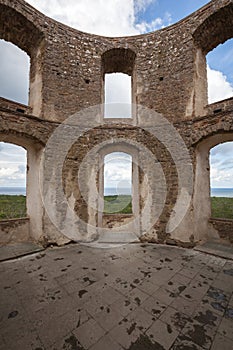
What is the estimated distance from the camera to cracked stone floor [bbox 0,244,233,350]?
2.17m

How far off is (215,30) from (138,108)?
3392mm

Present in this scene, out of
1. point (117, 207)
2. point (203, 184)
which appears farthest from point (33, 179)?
point (117, 207)

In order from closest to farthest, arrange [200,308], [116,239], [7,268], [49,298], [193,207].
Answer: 1. [200,308]
2. [49,298]
3. [7,268]
4. [193,207]
5. [116,239]

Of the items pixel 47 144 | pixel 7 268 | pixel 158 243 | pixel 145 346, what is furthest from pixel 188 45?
pixel 7 268

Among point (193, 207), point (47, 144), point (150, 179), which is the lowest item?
point (193, 207)

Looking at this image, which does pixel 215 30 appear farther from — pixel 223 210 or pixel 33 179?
pixel 33 179

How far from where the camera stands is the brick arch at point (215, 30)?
5.17 m

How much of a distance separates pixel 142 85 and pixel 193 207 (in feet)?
15.3

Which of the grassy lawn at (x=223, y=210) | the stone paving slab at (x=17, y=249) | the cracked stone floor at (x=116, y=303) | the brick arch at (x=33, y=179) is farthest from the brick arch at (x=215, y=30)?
the stone paving slab at (x=17, y=249)

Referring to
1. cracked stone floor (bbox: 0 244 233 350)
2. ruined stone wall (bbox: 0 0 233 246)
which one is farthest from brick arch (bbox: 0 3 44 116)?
cracked stone floor (bbox: 0 244 233 350)

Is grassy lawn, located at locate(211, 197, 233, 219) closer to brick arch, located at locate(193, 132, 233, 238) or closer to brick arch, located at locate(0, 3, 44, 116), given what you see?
brick arch, located at locate(193, 132, 233, 238)

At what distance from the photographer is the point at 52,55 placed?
576 centimetres

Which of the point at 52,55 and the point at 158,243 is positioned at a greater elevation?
the point at 52,55

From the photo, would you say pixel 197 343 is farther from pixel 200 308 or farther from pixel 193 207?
pixel 193 207
